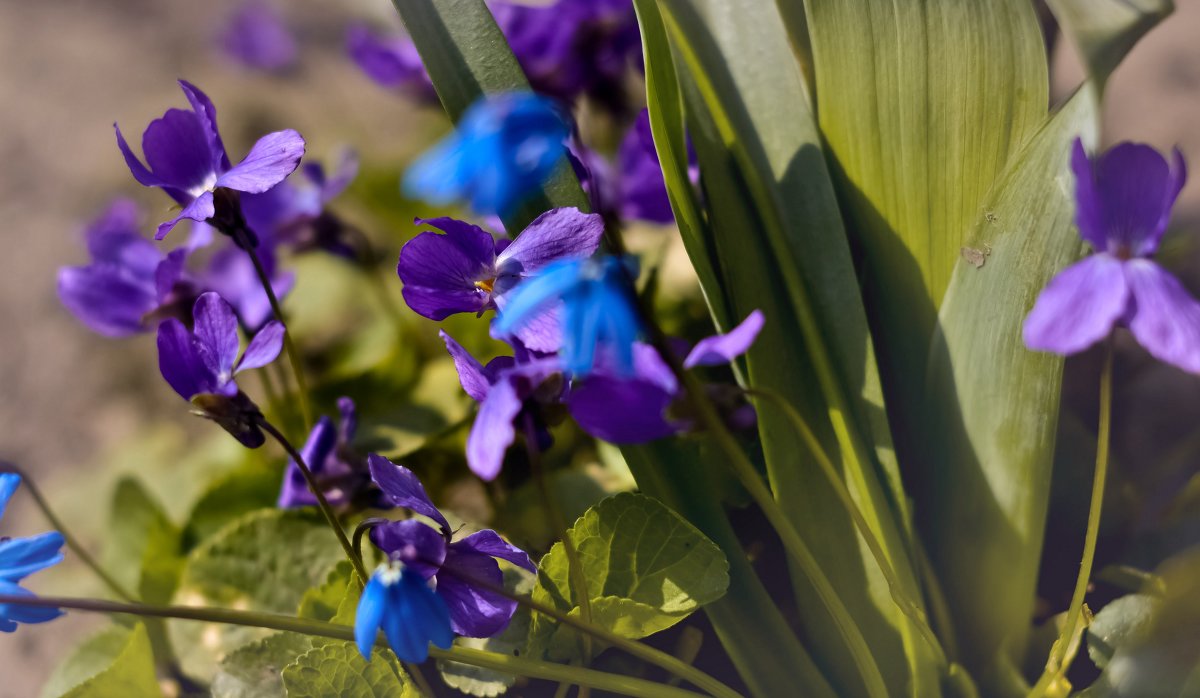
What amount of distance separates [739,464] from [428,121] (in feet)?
5.82

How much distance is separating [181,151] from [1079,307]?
551 mm

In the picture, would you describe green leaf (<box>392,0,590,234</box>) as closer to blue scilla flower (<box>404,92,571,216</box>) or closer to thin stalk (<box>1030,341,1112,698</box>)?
blue scilla flower (<box>404,92,571,216</box>)

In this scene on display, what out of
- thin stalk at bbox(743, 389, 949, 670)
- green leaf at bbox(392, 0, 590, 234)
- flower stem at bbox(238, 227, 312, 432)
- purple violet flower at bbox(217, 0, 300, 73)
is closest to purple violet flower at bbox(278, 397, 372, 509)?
flower stem at bbox(238, 227, 312, 432)

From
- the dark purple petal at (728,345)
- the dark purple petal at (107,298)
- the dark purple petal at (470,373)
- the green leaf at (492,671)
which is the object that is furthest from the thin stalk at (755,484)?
the dark purple petal at (107,298)

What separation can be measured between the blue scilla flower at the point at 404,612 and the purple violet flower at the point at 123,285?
1.28ft

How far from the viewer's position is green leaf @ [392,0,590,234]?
610 millimetres

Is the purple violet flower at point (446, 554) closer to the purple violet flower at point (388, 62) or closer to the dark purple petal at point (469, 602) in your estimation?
the dark purple petal at point (469, 602)

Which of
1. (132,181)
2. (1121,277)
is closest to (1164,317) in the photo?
(1121,277)

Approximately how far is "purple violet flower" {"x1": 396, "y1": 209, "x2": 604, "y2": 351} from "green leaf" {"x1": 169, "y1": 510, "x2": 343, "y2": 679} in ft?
1.19

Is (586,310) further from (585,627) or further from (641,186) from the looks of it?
(641,186)

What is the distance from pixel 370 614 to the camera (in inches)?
19.2

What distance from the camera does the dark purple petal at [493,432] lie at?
1.48 ft

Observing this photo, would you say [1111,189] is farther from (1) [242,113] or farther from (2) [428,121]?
(1) [242,113]

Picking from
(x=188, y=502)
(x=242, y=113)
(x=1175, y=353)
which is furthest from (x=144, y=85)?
(x=1175, y=353)
